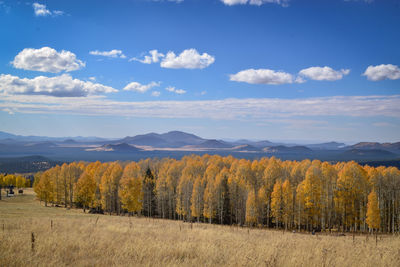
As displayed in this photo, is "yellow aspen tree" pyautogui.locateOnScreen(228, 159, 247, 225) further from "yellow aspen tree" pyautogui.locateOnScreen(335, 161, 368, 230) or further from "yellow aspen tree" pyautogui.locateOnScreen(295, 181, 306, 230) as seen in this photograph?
"yellow aspen tree" pyautogui.locateOnScreen(335, 161, 368, 230)

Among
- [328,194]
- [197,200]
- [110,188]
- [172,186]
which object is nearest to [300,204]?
[328,194]

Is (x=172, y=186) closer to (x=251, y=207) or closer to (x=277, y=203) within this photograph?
(x=251, y=207)

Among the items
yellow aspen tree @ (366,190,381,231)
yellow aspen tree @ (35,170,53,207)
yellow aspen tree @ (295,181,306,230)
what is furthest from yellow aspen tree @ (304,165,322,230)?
yellow aspen tree @ (35,170,53,207)

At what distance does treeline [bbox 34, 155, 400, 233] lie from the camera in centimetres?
6069

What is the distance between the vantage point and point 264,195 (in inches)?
2549

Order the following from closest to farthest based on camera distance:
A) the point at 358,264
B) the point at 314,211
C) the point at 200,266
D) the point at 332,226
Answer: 1. the point at 200,266
2. the point at 358,264
3. the point at 314,211
4. the point at 332,226

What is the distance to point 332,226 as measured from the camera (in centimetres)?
6475

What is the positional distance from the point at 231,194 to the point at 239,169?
24.6ft

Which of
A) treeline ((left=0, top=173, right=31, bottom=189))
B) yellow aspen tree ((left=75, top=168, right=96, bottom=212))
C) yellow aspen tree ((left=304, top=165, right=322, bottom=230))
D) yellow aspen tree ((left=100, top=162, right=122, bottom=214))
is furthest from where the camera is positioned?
treeline ((left=0, top=173, right=31, bottom=189))

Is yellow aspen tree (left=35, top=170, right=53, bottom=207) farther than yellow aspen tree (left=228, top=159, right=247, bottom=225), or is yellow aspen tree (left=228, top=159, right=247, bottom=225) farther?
yellow aspen tree (left=35, top=170, right=53, bottom=207)

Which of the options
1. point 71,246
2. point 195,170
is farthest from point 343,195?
point 71,246

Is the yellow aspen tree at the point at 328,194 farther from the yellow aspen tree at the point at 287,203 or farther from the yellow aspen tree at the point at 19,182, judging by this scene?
the yellow aspen tree at the point at 19,182

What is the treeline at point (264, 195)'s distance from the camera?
199 feet

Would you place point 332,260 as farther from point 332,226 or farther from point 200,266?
point 332,226
